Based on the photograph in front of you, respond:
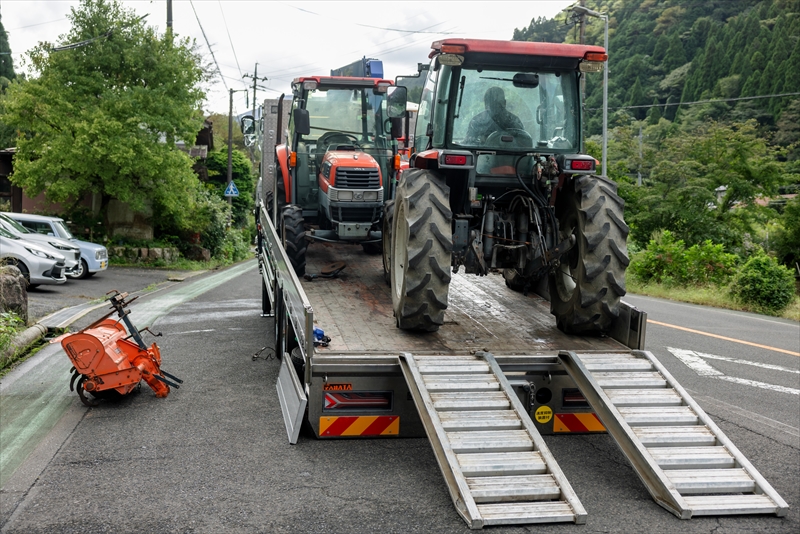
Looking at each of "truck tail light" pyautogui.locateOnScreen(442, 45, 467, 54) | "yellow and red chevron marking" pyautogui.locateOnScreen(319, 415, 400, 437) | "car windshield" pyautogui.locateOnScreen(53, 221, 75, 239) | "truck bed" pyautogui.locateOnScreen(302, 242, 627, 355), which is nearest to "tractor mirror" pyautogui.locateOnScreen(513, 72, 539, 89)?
"truck tail light" pyautogui.locateOnScreen(442, 45, 467, 54)

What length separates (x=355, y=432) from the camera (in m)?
6.17

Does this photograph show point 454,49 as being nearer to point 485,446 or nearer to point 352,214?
point 485,446

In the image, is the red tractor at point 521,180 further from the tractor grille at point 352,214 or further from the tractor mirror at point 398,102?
the tractor grille at point 352,214

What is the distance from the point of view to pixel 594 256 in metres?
6.75

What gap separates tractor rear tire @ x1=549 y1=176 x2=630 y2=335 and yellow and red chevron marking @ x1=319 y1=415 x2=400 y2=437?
1.95 m

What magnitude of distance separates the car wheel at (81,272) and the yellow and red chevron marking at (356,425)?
15.2 meters

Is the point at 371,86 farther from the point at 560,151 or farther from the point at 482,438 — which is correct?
the point at 482,438

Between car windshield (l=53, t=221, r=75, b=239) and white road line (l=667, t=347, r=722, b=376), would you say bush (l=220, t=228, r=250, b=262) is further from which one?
white road line (l=667, t=347, r=722, b=376)

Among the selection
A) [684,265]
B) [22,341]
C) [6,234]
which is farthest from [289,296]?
[684,265]

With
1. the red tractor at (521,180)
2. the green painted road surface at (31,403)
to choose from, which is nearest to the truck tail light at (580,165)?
the red tractor at (521,180)

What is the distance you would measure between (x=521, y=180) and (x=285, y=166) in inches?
198

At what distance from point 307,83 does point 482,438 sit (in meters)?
7.32

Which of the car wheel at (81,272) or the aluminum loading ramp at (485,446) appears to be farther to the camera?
the car wheel at (81,272)

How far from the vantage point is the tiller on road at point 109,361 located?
7.41 m
